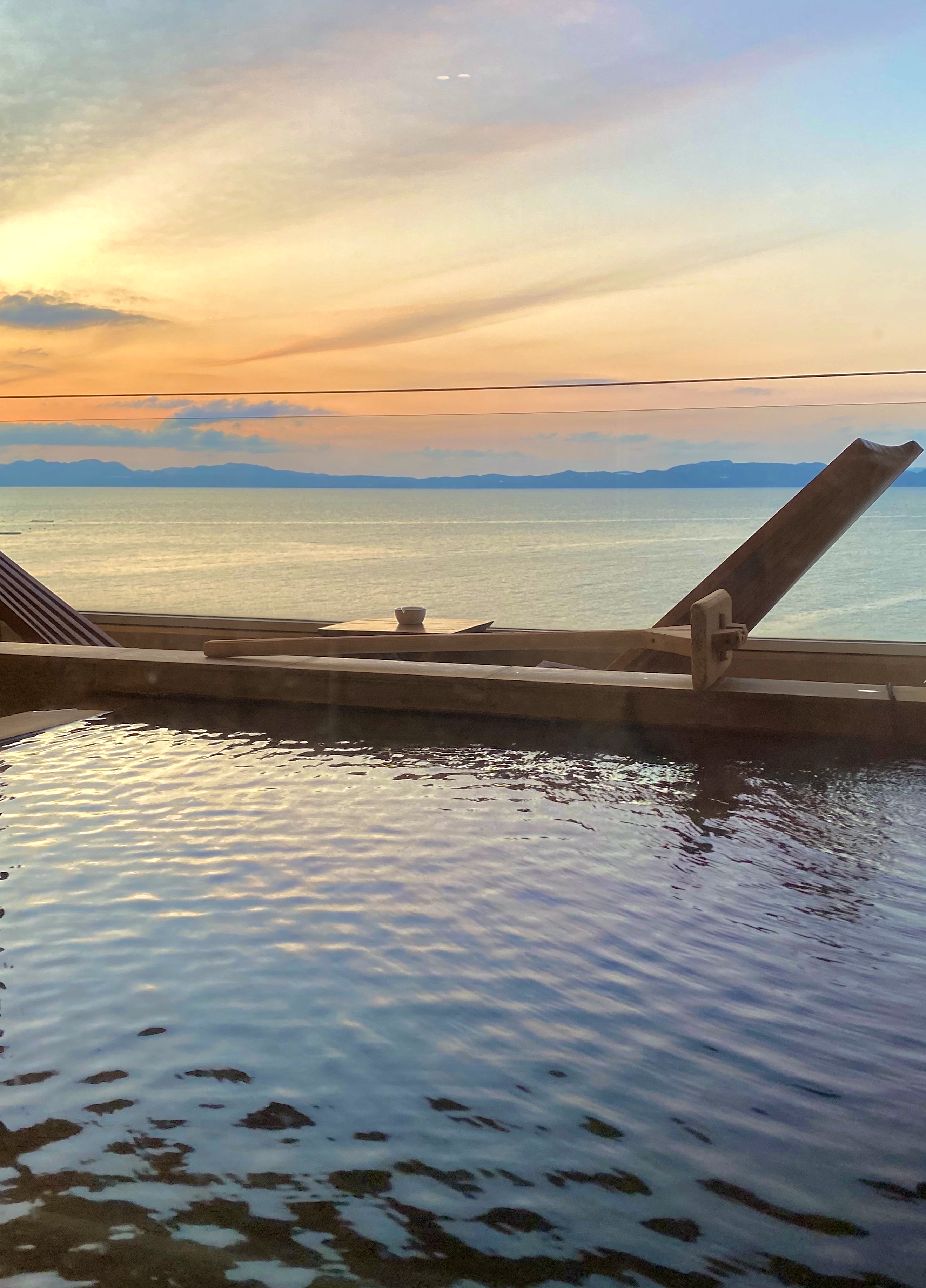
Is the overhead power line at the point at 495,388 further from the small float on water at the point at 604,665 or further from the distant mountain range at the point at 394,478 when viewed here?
the small float on water at the point at 604,665

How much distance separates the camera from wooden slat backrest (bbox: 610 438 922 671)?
215 inches

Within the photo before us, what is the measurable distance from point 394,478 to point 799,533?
14103mm

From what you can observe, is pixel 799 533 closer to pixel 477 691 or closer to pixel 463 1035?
pixel 477 691

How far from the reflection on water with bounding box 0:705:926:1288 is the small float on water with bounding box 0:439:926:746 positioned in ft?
2.18

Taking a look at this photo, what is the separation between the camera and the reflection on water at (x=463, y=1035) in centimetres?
151

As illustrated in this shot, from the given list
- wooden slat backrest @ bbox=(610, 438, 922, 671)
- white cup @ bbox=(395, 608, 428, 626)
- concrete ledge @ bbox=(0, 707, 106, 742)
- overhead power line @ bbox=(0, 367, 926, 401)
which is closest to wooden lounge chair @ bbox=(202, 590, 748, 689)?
white cup @ bbox=(395, 608, 428, 626)

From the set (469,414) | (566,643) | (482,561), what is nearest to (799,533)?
(566,643)

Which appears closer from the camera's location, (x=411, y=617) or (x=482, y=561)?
(x=411, y=617)

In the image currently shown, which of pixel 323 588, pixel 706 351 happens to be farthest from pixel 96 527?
pixel 706 351

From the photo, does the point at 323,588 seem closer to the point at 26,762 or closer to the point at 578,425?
the point at 578,425

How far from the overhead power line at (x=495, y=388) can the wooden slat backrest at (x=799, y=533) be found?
205 centimetres

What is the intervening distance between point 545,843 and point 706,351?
1697 cm

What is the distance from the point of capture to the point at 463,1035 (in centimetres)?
207

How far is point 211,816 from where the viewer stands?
11.1 feet
